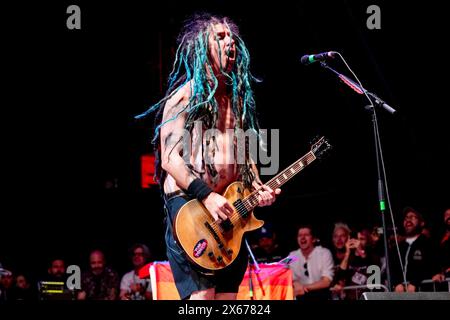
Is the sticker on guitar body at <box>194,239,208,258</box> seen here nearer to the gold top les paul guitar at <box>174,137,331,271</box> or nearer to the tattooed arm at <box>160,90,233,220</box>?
the gold top les paul guitar at <box>174,137,331,271</box>

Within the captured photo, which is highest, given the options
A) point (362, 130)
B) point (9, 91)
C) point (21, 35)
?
point (21, 35)

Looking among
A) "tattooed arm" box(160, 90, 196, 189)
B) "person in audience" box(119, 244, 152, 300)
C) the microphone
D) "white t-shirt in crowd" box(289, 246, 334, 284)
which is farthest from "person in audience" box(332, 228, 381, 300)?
"tattooed arm" box(160, 90, 196, 189)

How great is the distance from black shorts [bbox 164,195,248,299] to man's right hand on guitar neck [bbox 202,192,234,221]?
163 mm

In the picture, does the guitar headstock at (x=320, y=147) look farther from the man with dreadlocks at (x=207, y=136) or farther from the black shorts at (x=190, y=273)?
the black shorts at (x=190, y=273)

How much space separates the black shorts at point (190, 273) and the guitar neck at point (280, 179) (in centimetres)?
24

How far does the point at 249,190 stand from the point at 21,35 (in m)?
6.21

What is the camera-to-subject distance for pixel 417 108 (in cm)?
827

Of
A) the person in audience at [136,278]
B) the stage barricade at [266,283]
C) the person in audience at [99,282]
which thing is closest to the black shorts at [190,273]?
the stage barricade at [266,283]

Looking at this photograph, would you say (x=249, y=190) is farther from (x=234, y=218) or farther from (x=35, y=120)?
(x=35, y=120)

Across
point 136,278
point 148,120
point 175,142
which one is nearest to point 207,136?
point 175,142

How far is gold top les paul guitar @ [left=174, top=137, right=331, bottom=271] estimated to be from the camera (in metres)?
3.28

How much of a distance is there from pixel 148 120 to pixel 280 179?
7.67 m

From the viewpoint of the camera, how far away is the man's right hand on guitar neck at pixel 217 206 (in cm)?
326
